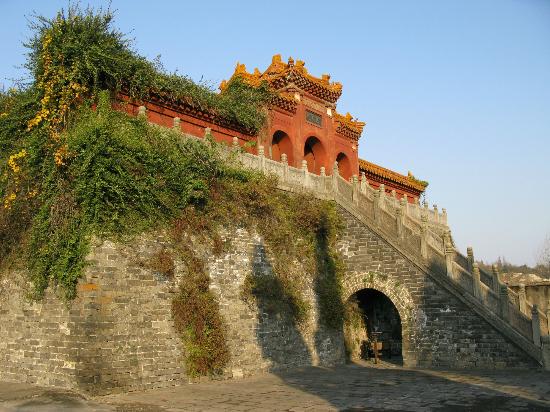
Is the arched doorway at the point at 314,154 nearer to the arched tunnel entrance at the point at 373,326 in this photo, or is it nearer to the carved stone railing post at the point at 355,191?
the carved stone railing post at the point at 355,191

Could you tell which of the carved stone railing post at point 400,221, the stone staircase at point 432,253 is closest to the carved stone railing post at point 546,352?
the stone staircase at point 432,253

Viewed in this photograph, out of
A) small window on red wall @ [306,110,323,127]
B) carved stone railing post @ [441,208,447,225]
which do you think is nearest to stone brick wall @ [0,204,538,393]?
small window on red wall @ [306,110,323,127]

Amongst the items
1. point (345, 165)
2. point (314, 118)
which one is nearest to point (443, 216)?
point (345, 165)

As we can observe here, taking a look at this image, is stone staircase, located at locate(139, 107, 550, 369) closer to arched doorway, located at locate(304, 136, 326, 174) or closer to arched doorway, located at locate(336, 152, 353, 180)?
arched doorway, located at locate(304, 136, 326, 174)

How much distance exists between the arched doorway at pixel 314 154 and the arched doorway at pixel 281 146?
65.7 inches

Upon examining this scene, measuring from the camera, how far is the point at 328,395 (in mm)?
10672

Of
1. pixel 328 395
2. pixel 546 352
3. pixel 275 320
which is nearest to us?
pixel 328 395

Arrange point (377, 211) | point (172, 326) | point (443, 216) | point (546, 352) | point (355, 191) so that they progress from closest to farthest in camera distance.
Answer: point (172, 326), point (546, 352), point (377, 211), point (355, 191), point (443, 216)

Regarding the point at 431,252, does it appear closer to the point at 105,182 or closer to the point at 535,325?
the point at 535,325

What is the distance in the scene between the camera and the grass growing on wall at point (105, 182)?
1128cm

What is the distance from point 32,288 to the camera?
11766 mm

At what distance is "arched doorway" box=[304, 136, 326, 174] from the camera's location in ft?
72.4

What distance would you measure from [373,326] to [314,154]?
25.1ft

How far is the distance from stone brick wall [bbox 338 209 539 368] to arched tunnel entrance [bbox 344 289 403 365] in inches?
63.2
